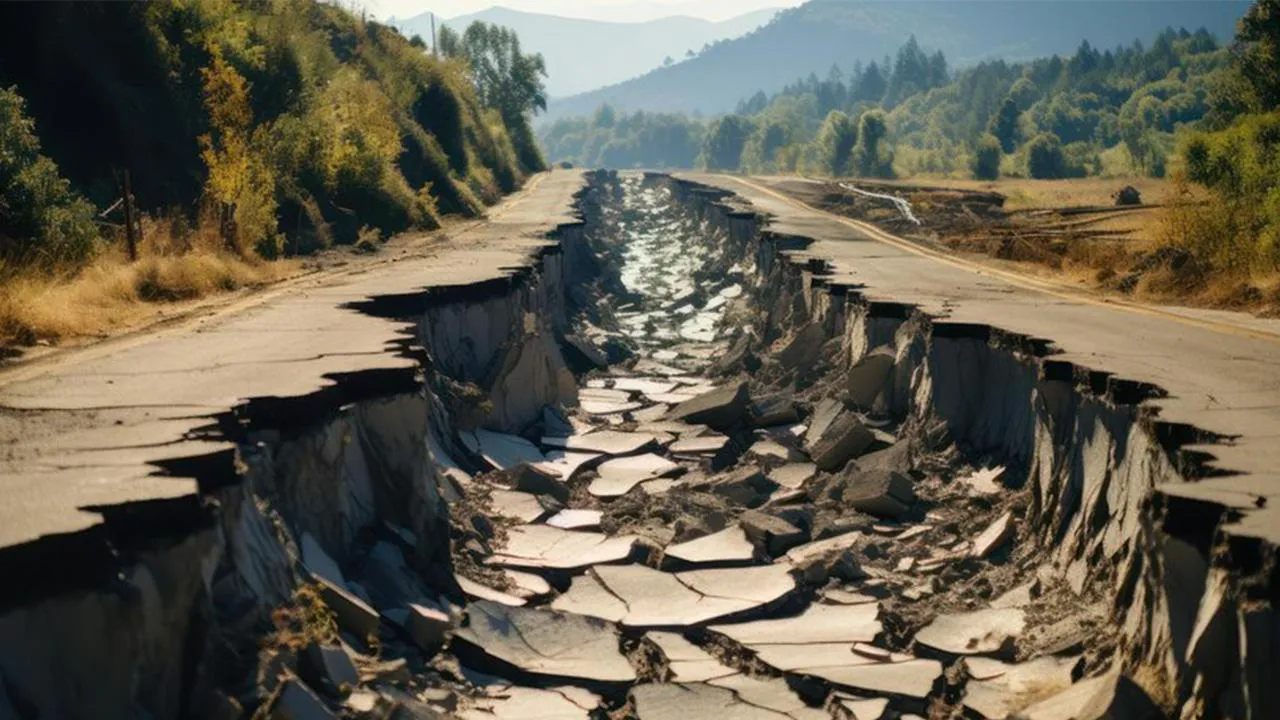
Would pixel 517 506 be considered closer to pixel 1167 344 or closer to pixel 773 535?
pixel 773 535

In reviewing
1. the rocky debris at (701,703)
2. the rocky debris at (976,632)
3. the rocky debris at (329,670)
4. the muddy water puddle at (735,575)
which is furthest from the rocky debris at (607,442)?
the rocky debris at (329,670)

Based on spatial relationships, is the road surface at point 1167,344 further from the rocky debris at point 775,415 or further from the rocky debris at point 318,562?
the rocky debris at point 318,562

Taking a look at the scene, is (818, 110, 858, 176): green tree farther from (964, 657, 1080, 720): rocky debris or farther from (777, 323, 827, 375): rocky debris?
(964, 657, 1080, 720): rocky debris

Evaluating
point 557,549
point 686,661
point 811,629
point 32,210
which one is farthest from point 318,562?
point 32,210

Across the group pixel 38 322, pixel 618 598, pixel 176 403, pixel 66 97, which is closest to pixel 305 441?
pixel 176 403

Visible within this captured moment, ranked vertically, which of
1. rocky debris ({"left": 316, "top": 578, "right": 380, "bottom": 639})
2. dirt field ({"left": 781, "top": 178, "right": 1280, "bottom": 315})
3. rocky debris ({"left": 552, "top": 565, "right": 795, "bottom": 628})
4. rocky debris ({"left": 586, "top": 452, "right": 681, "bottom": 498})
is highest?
dirt field ({"left": 781, "top": 178, "right": 1280, "bottom": 315})

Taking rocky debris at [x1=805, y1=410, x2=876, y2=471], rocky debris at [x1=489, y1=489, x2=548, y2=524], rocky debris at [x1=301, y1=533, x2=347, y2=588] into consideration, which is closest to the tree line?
rocky debris at [x1=489, y1=489, x2=548, y2=524]
